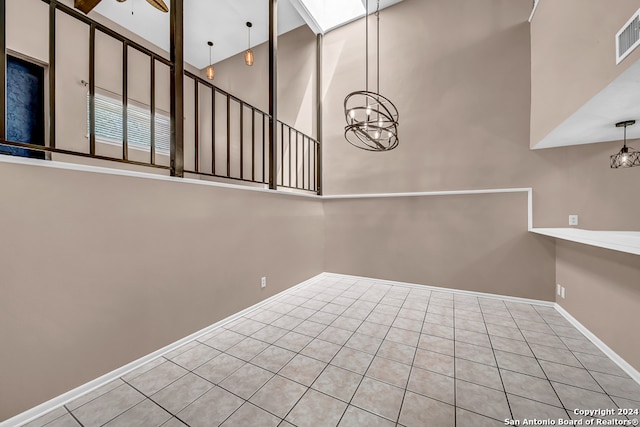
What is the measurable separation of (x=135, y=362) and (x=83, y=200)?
1.27 m

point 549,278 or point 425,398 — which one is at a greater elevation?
point 549,278

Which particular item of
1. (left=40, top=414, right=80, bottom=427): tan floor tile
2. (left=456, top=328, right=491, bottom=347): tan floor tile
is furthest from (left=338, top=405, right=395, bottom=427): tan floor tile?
(left=40, top=414, right=80, bottom=427): tan floor tile

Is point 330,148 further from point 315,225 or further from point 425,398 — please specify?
point 425,398

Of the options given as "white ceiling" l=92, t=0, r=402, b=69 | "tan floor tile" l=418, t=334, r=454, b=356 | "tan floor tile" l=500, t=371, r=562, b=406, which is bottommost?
"tan floor tile" l=418, t=334, r=454, b=356

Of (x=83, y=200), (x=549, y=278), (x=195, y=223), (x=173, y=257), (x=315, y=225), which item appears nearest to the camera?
(x=83, y=200)

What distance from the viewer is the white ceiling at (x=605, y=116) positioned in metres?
1.46

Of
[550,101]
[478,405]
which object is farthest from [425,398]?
[550,101]

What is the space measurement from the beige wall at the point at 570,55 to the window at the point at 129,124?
4817mm

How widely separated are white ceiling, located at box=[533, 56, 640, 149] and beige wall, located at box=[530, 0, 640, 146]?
0.05 meters

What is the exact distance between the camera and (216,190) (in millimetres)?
2516

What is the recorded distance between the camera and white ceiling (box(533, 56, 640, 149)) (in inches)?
57.6

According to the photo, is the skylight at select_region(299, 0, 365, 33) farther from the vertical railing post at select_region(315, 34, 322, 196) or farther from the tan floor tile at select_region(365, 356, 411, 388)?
the tan floor tile at select_region(365, 356, 411, 388)

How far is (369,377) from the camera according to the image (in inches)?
68.7

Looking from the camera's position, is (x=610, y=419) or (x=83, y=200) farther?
(x=83, y=200)
